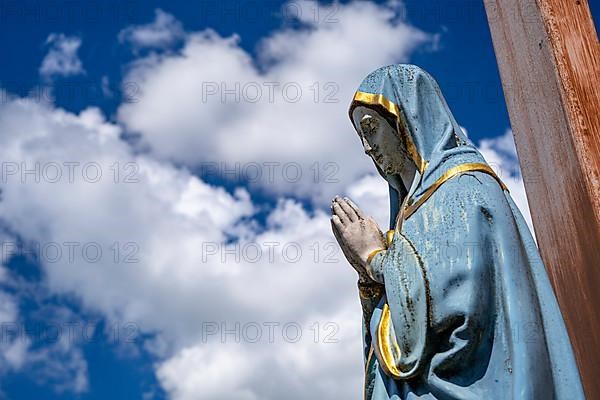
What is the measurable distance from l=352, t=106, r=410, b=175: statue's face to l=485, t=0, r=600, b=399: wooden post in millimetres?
1058

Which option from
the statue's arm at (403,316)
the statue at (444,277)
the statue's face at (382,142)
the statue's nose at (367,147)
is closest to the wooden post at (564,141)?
the statue at (444,277)

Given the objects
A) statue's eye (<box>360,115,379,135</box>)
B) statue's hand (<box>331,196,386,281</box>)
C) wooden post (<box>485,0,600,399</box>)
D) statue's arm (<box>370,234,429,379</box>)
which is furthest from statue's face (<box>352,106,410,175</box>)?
wooden post (<box>485,0,600,399</box>)

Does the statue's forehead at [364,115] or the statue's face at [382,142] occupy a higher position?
the statue's forehead at [364,115]

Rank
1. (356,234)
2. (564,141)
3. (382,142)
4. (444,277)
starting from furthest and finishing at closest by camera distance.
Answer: (564,141), (382,142), (356,234), (444,277)

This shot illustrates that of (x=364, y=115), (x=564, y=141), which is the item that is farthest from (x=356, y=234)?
(x=564, y=141)

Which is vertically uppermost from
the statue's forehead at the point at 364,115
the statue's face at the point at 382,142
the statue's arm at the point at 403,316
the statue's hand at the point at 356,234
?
the statue's forehead at the point at 364,115

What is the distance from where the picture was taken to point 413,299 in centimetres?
A: 330

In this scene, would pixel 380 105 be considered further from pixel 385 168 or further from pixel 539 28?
pixel 539 28

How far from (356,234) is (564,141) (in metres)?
1.43

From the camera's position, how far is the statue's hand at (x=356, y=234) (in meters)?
3.77

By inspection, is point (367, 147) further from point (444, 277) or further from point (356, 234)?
point (444, 277)

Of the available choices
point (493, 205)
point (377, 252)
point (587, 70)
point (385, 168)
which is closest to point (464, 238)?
point (493, 205)

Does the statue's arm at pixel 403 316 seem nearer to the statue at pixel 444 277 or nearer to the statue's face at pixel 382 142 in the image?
the statue at pixel 444 277

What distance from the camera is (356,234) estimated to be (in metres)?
3.82
